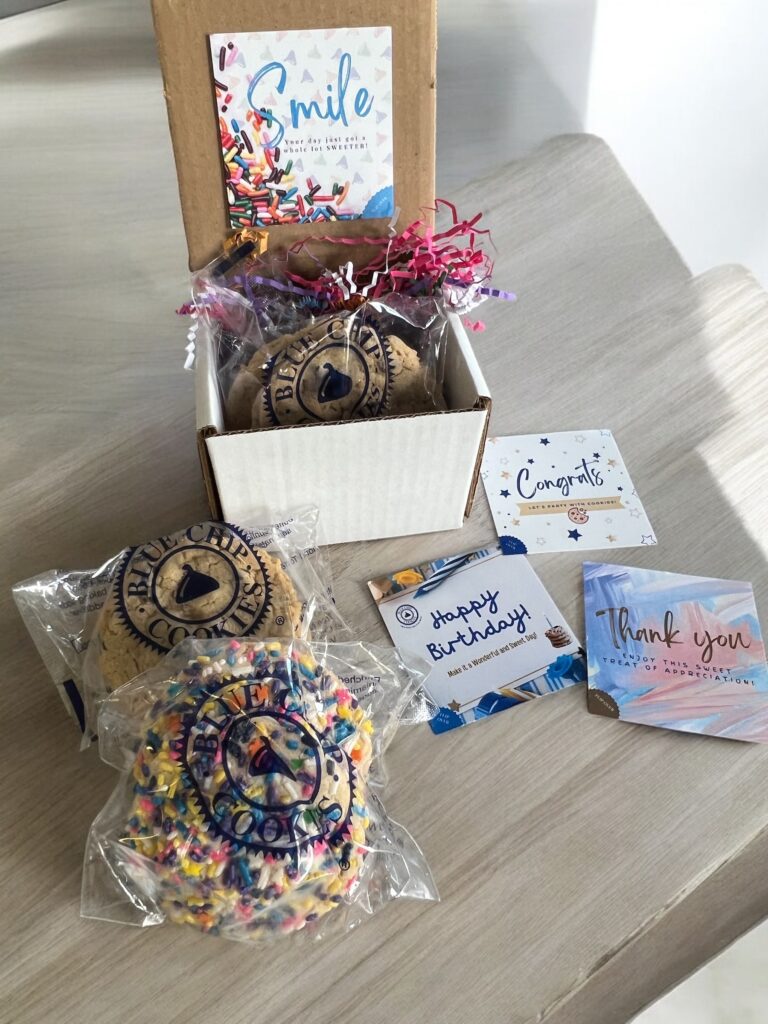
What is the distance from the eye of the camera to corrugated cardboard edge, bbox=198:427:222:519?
27.3 inches

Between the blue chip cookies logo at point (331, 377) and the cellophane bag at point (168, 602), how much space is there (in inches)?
3.5

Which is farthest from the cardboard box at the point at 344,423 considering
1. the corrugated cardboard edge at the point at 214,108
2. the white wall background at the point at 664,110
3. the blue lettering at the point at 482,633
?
the white wall background at the point at 664,110

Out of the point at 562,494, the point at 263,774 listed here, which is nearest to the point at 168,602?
the point at 263,774

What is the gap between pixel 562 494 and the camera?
2.92 feet

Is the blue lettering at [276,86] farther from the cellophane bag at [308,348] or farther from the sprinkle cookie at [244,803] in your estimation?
the sprinkle cookie at [244,803]

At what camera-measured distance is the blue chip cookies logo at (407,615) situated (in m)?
0.80

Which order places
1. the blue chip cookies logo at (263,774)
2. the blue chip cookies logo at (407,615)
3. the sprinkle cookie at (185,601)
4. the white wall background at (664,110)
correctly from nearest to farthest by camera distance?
the blue chip cookies logo at (263,774) → the sprinkle cookie at (185,601) → the blue chip cookies logo at (407,615) → the white wall background at (664,110)

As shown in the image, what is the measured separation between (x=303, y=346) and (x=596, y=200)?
0.56 metres

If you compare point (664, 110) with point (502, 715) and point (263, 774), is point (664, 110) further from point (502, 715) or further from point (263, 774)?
point (263, 774)

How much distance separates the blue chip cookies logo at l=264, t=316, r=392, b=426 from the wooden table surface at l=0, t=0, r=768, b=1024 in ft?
0.29

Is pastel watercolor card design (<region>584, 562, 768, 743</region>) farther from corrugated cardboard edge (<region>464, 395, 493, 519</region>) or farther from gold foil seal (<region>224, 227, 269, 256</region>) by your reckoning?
gold foil seal (<region>224, 227, 269, 256</region>)

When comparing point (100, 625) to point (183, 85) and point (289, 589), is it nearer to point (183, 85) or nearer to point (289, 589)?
point (289, 589)

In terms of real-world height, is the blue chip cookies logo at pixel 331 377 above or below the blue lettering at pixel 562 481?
above

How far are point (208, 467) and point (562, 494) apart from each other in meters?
0.35
